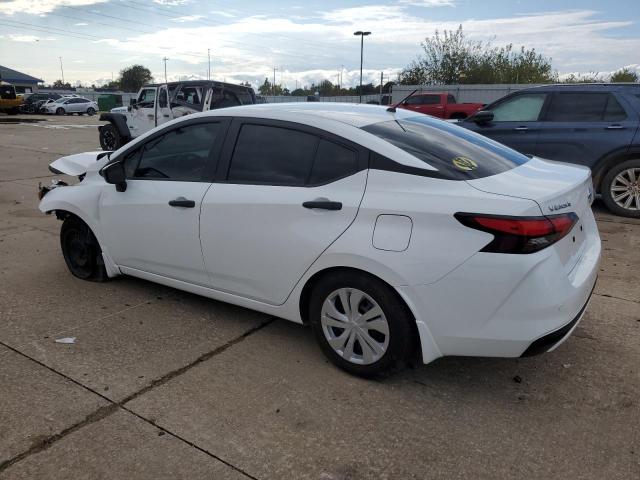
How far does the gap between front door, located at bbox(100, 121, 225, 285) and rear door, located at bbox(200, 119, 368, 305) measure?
14 cm

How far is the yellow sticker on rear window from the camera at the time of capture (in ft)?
9.52

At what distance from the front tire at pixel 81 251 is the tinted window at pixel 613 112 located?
657 centimetres

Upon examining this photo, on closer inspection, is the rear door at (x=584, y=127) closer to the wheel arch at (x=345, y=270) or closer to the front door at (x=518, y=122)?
the front door at (x=518, y=122)

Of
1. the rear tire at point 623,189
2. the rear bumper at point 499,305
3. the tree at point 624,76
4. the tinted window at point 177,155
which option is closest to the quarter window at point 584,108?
the rear tire at point 623,189

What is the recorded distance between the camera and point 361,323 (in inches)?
116

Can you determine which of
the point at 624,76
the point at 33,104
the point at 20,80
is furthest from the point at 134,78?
the point at 624,76

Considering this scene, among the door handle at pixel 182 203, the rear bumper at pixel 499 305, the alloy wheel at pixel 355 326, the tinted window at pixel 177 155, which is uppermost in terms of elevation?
the tinted window at pixel 177 155

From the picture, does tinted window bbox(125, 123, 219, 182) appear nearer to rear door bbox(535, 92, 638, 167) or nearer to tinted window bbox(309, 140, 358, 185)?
tinted window bbox(309, 140, 358, 185)

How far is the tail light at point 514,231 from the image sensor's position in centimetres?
248

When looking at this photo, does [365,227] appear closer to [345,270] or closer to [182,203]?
[345,270]

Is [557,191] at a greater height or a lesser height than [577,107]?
lesser

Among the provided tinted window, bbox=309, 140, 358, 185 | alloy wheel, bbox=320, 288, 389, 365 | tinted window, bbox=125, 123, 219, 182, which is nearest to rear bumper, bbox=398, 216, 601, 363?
alloy wheel, bbox=320, 288, 389, 365

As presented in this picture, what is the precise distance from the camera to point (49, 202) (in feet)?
15.1

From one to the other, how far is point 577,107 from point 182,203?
19.9ft
